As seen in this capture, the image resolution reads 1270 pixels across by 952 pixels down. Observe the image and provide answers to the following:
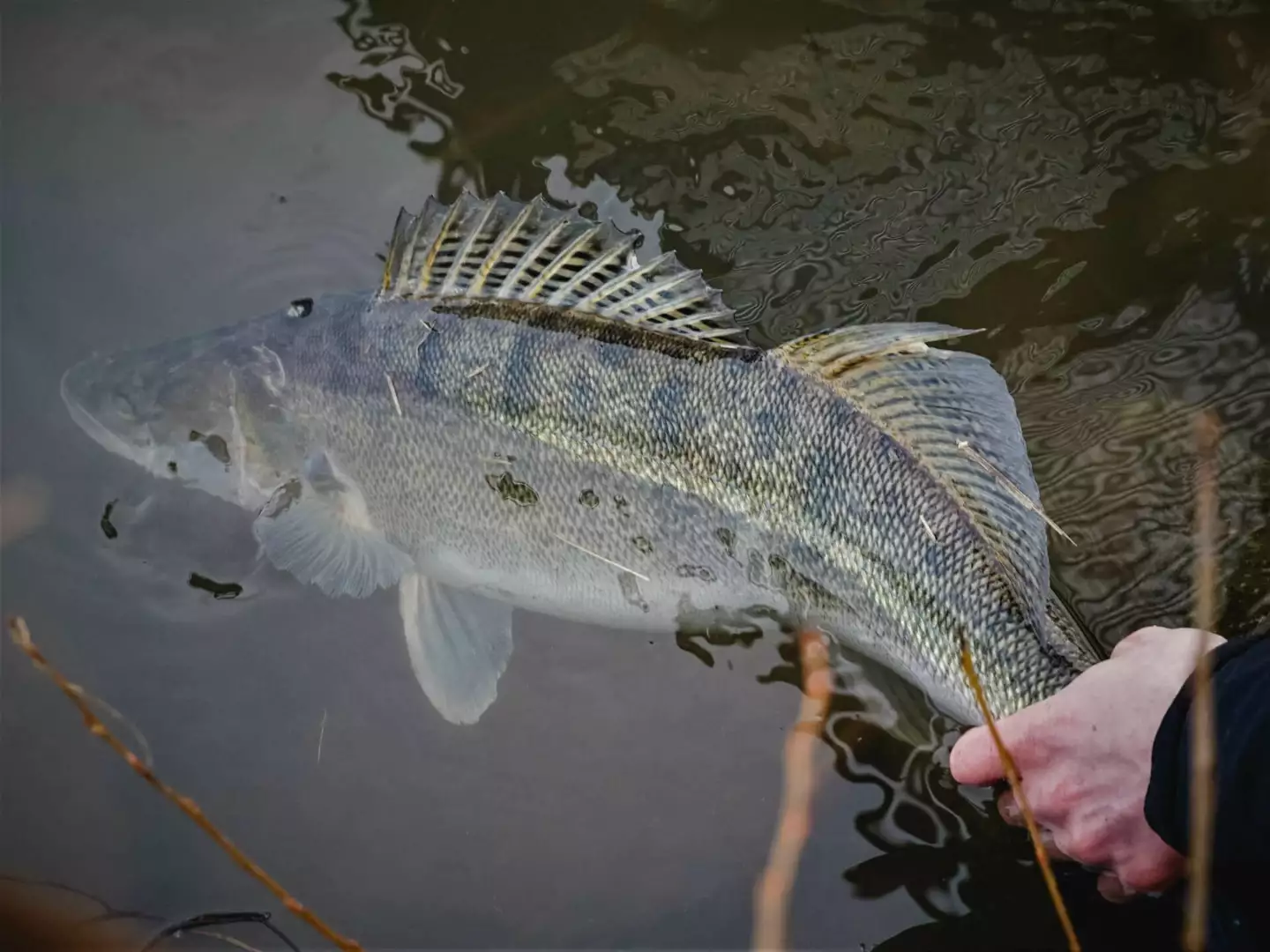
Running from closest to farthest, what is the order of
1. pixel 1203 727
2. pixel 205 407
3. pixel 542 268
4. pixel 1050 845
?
pixel 1203 727
pixel 1050 845
pixel 542 268
pixel 205 407

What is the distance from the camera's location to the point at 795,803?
217 cm

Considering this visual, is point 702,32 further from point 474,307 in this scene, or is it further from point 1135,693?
point 1135,693

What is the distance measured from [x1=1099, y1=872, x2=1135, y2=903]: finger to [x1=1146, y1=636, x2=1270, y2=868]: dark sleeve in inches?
14.6

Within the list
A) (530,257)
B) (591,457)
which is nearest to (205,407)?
(530,257)

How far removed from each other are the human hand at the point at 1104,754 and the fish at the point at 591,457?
12 cm

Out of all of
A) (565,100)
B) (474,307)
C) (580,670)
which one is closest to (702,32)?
(565,100)

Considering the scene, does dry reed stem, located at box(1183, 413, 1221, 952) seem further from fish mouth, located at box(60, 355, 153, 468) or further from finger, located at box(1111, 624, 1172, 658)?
fish mouth, located at box(60, 355, 153, 468)

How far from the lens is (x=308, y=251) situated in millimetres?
2764

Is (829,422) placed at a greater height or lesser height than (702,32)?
lesser

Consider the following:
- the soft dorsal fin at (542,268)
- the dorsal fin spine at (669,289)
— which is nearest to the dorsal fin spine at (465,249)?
the soft dorsal fin at (542,268)

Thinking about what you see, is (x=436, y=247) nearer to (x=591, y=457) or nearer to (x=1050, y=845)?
(x=591, y=457)

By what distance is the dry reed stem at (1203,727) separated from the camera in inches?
35.9

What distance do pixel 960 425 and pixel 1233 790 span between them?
75 cm

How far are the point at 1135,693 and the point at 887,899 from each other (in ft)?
2.60
